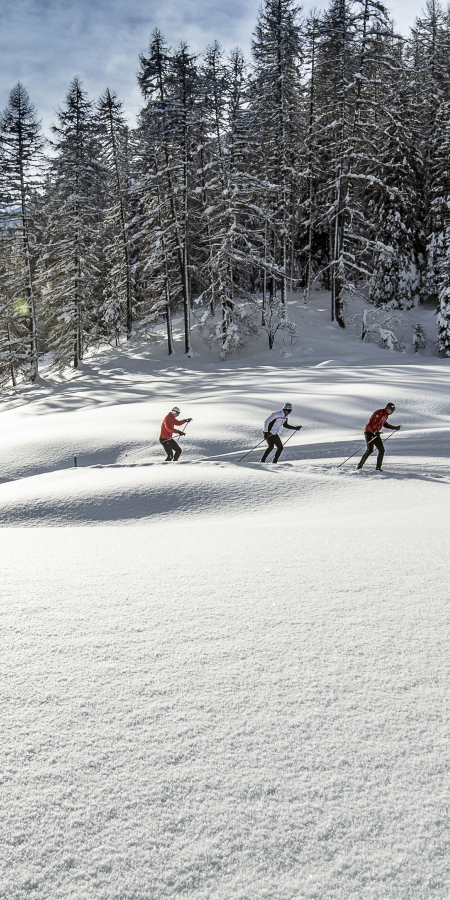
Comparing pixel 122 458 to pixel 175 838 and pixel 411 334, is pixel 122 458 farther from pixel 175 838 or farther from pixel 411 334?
pixel 411 334

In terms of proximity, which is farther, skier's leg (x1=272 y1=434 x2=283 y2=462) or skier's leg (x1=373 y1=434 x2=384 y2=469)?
skier's leg (x1=272 y1=434 x2=283 y2=462)

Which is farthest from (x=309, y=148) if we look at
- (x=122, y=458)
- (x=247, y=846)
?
(x=247, y=846)

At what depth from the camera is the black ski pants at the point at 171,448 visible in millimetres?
12484

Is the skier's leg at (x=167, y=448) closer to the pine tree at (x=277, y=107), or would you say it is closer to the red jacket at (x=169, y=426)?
the red jacket at (x=169, y=426)

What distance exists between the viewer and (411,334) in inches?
1358

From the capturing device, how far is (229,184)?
29062 millimetres

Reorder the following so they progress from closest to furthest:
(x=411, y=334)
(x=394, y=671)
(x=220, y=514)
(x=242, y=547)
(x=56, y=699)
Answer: (x=56, y=699), (x=394, y=671), (x=242, y=547), (x=220, y=514), (x=411, y=334)

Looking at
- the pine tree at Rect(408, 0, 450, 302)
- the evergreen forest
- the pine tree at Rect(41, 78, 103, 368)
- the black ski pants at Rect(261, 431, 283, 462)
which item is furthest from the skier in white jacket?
the pine tree at Rect(408, 0, 450, 302)

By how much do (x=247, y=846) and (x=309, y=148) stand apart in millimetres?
40177

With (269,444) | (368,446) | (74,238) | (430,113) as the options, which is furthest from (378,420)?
(430,113)

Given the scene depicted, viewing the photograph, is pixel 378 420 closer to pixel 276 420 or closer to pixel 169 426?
pixel 276 420

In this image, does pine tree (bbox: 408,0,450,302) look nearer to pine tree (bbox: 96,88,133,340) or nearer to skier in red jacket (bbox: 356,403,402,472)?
pine tree (bbox: 96,88,133,340)

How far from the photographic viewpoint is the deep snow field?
7.36ft

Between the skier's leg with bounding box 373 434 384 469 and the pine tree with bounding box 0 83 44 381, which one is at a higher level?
the pine tree with bounding box 0 83 44 381
